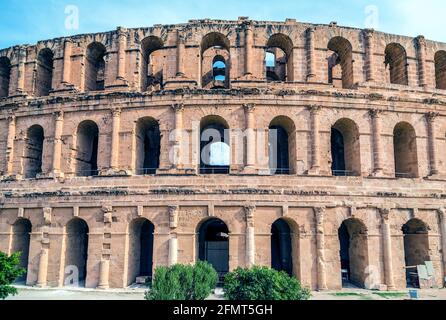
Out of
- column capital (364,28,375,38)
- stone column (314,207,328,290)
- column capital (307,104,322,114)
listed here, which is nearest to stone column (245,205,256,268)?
stone column (314,207,328,290)

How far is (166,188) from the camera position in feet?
56.5

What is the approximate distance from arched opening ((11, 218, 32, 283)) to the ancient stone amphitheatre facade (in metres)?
0.10

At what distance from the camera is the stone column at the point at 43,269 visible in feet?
57.5

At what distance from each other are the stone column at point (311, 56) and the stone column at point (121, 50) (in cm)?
1053

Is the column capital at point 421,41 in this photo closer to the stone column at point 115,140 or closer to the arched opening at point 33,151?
the stone column at point 115,140

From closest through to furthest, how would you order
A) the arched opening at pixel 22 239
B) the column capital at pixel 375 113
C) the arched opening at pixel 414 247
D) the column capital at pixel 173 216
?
the column capital at pixel 173 216
the arched opening at pixel 414 247
the column capital at pixel 375 113
the arched opening at pixel 22 239

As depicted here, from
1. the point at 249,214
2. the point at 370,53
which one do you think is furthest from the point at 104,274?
the point at 370,53

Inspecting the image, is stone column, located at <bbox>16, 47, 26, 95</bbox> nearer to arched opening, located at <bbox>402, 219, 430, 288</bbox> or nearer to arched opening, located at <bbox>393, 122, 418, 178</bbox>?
arched opening, located at <bbox>393, 122, 418, 178</bbox>

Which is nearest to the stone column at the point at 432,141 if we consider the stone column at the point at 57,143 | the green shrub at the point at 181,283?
the green shrub at the point at 181,283

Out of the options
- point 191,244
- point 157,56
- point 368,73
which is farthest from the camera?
point 157,56

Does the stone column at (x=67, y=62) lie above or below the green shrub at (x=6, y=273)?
above

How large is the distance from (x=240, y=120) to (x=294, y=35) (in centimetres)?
600
